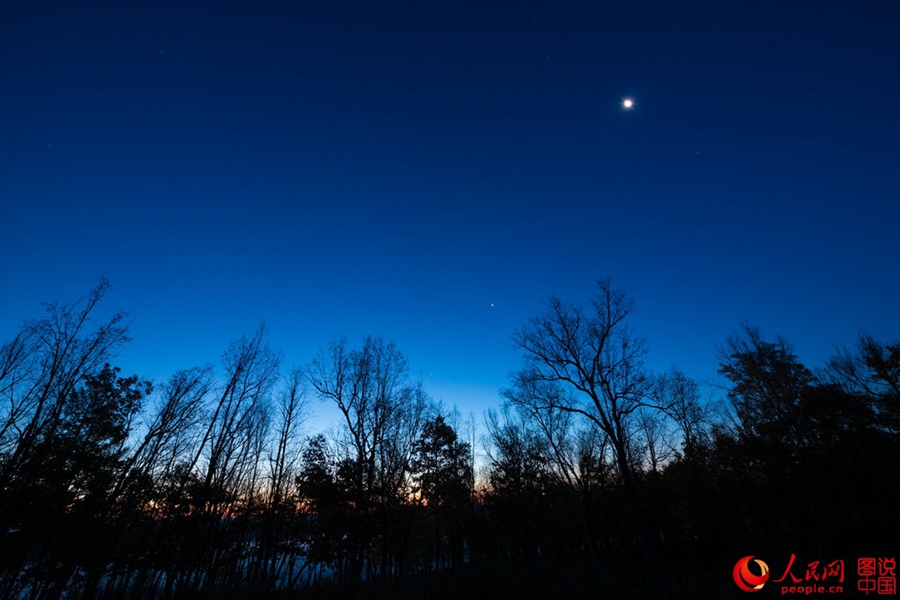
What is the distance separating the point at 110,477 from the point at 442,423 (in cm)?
1957

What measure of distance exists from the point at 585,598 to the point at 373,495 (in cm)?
1446

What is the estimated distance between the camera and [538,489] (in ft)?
95.2

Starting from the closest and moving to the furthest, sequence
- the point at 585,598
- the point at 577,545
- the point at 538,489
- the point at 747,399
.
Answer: the point at 585,598, the point at 747,399, the point at 538,489, the point at 577,545

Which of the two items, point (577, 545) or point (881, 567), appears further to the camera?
point (577, 545)

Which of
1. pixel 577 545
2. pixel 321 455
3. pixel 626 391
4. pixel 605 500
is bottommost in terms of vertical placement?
pixel 577 545

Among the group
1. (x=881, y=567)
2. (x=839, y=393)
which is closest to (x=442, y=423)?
(x=881, y=567)

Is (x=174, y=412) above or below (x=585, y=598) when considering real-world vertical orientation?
above

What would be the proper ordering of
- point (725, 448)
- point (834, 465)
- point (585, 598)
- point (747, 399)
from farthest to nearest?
1. point (725, 448)
2. point (747, 399)
3. point (834, 465)
4. point (585, 598)

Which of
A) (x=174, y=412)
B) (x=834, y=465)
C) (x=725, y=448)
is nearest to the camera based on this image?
(x=174, y=412)

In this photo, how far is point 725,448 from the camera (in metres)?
26.5

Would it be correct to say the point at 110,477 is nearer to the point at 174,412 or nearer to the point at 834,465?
the point at 174,412

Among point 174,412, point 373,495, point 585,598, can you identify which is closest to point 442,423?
point 373,495

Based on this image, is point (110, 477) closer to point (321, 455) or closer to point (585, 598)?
point (321, 455)

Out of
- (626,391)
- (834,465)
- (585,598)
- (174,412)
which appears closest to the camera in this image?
(585,598)
